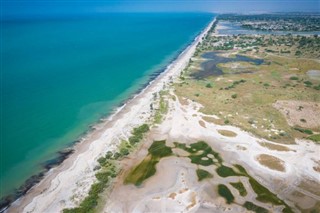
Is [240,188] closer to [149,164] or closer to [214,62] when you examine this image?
[149,164]

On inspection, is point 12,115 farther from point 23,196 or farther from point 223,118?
point 223,118

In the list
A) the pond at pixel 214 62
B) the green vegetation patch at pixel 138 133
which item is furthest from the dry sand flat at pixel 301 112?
the pond at pixel 214 62

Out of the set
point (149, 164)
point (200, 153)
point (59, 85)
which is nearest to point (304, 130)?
point (200, 153)

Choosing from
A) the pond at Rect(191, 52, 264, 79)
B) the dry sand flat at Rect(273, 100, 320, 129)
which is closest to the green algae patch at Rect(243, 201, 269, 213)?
the dry sand flat at Rect(273, 100, 320, 129)

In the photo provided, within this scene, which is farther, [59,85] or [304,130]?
[59,85]

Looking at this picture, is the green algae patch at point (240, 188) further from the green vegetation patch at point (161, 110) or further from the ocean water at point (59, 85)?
the ocean water at point (59, 85)

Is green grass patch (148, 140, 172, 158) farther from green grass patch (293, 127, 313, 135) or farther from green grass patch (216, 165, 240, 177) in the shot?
green grass patch (293, 127, 313, 135)
